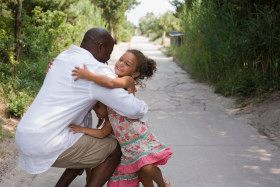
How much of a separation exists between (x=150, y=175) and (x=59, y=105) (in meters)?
0.92

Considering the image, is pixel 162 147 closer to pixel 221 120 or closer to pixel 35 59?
pixel 221 120

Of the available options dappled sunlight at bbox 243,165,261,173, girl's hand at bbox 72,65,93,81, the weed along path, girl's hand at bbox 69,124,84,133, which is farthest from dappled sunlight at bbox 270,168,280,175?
girl's hand at bbox 72,65,93,81

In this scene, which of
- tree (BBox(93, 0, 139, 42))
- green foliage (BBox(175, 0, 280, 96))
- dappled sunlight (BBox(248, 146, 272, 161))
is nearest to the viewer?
dappled sunlight (BBox(248, 146, 272, 161))

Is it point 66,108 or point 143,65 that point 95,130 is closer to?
point 66,108

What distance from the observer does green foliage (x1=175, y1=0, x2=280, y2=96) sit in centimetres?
912

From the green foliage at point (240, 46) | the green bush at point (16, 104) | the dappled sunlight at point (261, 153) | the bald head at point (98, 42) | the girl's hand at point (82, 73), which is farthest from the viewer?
the green foliage at point (240, 46)

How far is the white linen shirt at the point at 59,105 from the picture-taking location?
3084 millimetres

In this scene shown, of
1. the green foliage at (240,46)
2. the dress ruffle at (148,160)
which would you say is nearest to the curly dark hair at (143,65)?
the dress ruffle at (148,160)

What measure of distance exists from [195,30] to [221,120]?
6.73m

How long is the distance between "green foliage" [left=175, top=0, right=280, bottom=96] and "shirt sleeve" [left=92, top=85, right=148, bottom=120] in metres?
6.09

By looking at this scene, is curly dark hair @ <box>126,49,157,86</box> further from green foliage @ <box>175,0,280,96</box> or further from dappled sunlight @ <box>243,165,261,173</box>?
green foliage @ <box>175,0,280,96</box>

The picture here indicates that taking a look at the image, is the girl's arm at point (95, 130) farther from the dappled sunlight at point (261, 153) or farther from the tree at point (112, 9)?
the tree at point (112, 9)

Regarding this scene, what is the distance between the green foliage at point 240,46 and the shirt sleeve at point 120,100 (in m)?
6.09

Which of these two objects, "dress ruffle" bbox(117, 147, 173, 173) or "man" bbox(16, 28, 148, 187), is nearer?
"man" bbox(16, 28, 148, 187)
